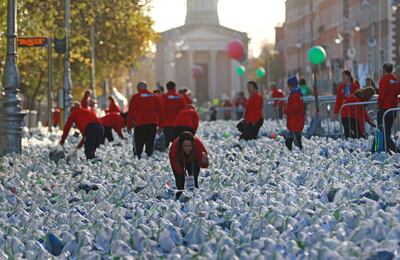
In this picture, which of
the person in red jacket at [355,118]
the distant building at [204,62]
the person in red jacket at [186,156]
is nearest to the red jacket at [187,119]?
the person in red jacket at [355,118]

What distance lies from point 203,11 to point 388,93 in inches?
6094

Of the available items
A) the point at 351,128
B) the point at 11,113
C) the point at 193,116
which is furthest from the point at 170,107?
the point at 193,116

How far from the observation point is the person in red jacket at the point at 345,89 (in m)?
28.2

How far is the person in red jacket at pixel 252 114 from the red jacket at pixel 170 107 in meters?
1.83

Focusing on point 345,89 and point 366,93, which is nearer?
point 366,93

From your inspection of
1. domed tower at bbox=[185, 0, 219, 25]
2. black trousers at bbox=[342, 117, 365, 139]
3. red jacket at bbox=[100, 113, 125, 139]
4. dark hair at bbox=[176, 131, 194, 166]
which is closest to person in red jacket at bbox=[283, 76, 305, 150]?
black trousers at bbox=[342, 117, 365, 139]

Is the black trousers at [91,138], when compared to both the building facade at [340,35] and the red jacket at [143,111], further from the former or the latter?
the building facade at [340,35]

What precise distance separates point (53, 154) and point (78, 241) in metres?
16.3

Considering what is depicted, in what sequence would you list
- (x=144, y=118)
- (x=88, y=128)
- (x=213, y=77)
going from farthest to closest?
(x=213, y=77) < (x=88, y=128) < (x=144, y=118)

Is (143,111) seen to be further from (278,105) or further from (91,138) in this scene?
(278,105)

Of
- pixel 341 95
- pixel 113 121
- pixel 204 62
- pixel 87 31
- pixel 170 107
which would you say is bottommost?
pixel 113 121

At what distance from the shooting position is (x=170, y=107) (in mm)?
27859

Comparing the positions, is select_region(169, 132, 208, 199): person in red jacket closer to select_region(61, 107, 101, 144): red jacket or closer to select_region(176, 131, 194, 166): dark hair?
select_region(176, 131, 194, 166): dark hair

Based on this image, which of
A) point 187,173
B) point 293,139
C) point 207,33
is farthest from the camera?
point 207,33
